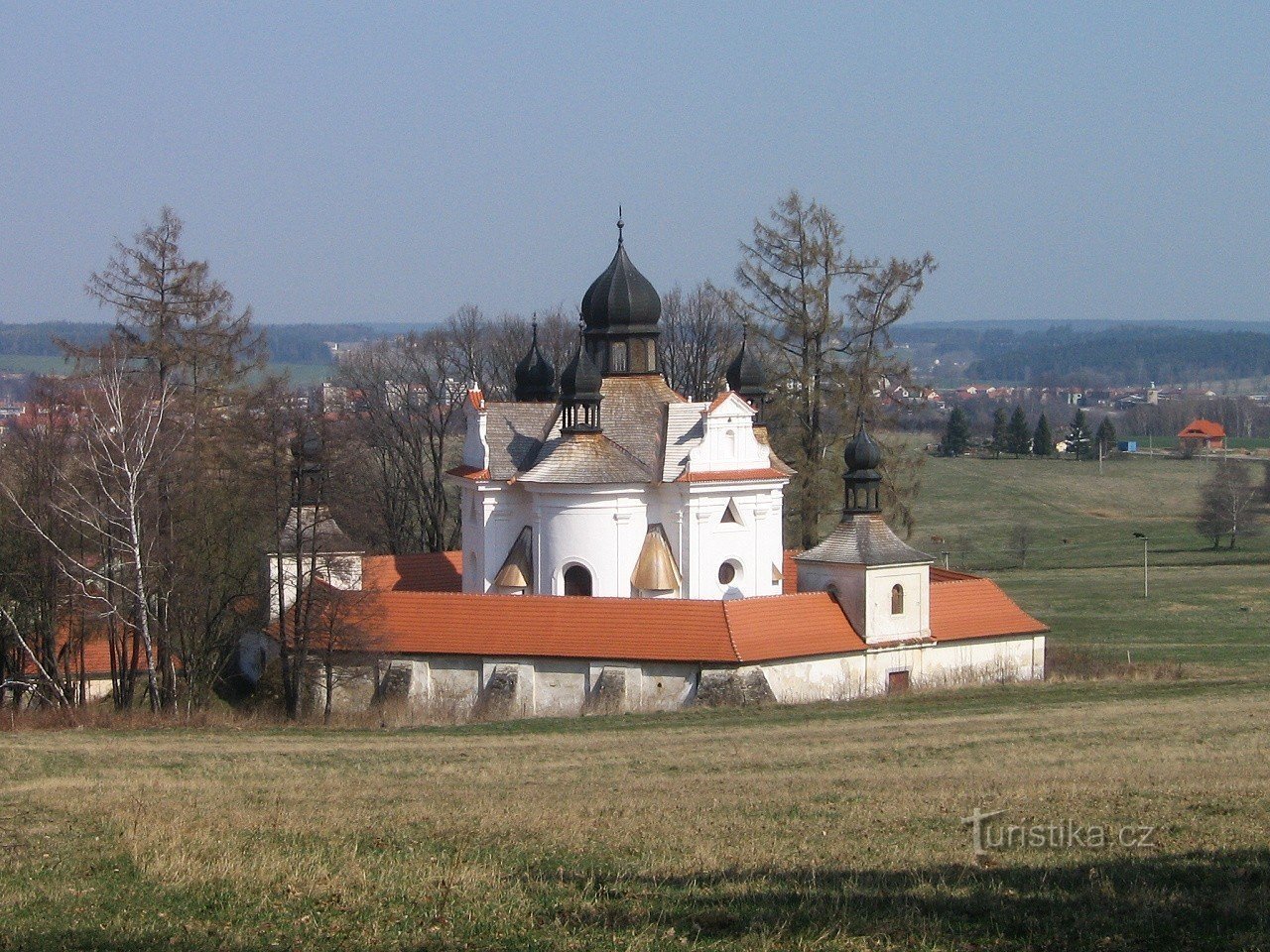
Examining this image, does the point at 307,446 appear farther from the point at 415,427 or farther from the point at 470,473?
the point at 415,427

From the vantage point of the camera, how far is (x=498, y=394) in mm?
56250

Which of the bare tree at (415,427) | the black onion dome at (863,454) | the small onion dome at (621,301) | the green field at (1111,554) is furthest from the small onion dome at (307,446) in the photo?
the green field at (1111,554)

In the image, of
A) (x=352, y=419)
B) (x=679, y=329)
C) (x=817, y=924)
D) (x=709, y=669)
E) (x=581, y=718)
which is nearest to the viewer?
(x=817, y=924)

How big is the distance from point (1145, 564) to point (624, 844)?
1957 inches

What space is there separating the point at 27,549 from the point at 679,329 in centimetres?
3195

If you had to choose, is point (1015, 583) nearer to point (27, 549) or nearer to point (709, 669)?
point (709, 669)

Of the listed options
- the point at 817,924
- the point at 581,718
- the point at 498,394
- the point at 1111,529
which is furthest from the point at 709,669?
the point at 1111,529

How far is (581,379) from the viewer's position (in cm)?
3478

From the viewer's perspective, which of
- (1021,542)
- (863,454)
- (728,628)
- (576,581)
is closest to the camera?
(728,628)

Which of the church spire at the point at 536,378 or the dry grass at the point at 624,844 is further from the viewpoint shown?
the church spire at the point at 536,378

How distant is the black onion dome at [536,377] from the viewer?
40.5 metres

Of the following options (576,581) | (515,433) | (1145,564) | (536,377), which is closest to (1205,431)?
(1145,564)

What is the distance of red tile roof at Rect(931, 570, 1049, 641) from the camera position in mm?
34781

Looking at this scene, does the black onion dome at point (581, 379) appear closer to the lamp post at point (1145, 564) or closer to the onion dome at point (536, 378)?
the onion dome at point (536, 378)
